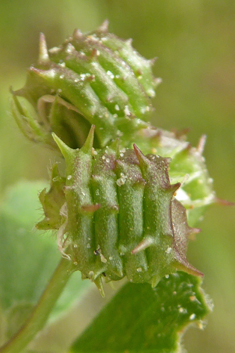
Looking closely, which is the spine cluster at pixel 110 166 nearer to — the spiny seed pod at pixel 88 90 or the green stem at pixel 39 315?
the spiny seed pod at pixel 88 90

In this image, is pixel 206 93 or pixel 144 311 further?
pixel 206 93

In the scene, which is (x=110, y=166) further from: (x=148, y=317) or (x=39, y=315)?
(x=148, y=317)

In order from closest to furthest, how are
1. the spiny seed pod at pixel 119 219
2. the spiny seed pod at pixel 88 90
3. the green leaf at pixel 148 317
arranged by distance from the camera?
the spiny seed pod at pixel 119 219 < the spiny seed pod at pixel 88 90 < the green leaf at pixel 148 317

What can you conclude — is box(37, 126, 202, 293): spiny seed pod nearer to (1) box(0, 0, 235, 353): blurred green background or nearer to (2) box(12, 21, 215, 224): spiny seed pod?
(2) box(12, 21, 215, 224): spiny seed pod

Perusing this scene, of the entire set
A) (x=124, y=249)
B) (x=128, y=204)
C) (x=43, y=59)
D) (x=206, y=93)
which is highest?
(x=206, y=93)

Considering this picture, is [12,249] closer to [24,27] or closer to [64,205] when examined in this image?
[64,205]

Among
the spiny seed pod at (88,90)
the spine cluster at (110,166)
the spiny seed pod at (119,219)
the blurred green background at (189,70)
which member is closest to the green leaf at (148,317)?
the spine cluster at (110,166)

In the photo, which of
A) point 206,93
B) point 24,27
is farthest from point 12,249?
point 206,93
